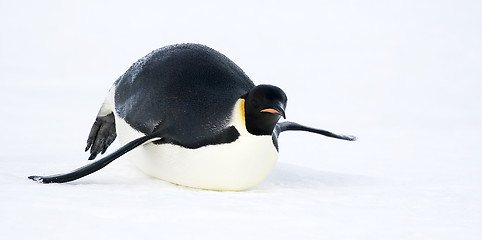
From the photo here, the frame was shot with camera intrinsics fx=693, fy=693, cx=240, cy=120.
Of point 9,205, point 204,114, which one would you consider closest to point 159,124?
point 204,114

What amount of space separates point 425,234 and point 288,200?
3.12ft

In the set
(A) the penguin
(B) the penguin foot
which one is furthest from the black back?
(B) the penguin foot

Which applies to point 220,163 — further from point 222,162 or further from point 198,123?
point 198,123

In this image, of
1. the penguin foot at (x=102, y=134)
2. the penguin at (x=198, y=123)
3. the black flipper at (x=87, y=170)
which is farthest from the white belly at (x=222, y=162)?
the penguin foot at (x=102, y=134)

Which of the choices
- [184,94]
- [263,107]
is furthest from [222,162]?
[184,94]

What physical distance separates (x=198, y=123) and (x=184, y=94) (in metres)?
0.26

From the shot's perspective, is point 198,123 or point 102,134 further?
point 102,134

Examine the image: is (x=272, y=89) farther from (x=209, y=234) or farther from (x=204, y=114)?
(x=209, y=234)

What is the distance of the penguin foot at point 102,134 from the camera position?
534cm

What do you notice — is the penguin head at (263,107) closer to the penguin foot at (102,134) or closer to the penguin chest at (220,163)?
the penguin chest at (220,163)

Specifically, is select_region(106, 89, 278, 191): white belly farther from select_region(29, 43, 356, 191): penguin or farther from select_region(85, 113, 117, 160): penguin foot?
select_region(85, 113, 117, 160): penguin foot

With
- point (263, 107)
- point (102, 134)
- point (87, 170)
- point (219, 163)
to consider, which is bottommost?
point (87, 170)

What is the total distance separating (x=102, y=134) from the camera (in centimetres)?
536

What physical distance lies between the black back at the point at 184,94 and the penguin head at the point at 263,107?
13cm
